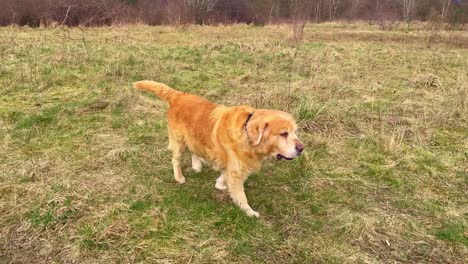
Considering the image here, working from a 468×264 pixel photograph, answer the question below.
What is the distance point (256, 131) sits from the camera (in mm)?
3430

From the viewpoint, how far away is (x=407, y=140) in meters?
5.76

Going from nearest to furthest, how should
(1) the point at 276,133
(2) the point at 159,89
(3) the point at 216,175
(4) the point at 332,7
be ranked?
(1) the point at 276,133 → (2) the point at 159,89 → (3) the point at 216,175 → (4) the point at 332,7

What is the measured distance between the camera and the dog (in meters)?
3.42

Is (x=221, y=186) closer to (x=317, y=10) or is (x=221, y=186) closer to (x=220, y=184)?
(x=220, y=184)

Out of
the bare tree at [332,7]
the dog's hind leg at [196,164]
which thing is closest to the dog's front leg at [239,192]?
the dog's hind leg at [196,164]

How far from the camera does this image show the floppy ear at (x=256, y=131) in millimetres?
3398

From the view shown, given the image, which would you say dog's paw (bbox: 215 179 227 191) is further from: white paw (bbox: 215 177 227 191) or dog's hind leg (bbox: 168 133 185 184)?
dog's hind leg (bbox: 168 133 185 184)

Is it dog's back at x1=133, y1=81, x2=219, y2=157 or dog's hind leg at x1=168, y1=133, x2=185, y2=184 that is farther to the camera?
dog's hind leg at x1=168, y1=133, x2=185, y2=184

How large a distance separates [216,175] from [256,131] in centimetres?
138

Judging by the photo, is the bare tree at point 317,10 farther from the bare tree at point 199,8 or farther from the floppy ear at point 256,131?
the floppy ear at point 256,131

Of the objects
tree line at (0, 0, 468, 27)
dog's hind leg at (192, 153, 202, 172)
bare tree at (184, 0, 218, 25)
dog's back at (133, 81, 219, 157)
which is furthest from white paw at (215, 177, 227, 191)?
bare tree at (184, 0, 218, 25)

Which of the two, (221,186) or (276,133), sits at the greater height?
(276,133)

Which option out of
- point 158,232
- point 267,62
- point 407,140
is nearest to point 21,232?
point 158,232

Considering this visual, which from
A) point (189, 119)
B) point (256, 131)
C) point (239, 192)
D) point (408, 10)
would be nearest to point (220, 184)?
point (239, 192)
